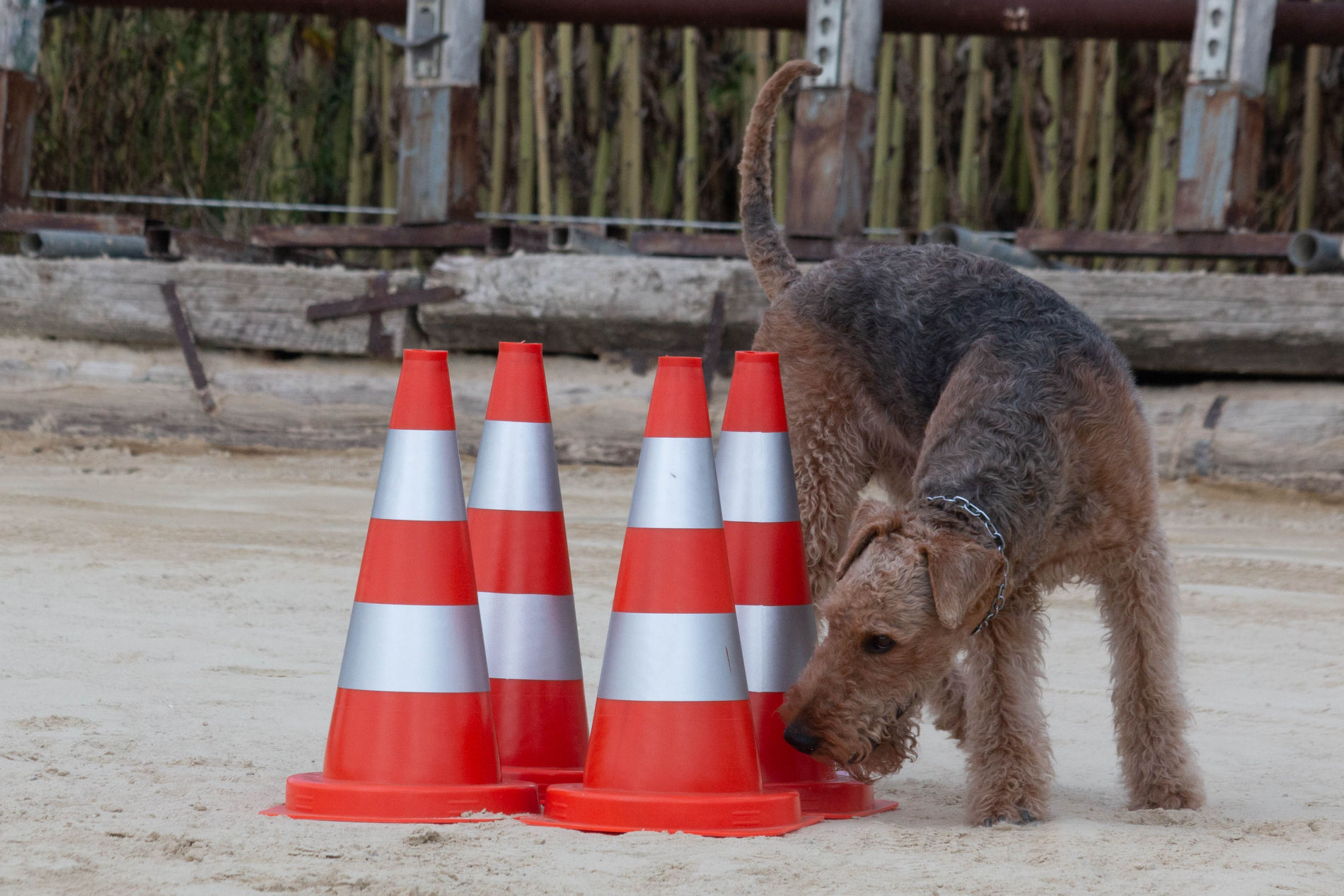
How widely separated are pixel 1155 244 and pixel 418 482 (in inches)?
195

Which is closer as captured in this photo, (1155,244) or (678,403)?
(678,403)

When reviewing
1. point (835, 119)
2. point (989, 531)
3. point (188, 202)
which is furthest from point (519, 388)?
point (188, 202)

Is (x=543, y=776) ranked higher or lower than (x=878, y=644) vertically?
lower

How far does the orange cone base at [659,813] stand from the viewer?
2500 millimetres

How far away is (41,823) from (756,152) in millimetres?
2571

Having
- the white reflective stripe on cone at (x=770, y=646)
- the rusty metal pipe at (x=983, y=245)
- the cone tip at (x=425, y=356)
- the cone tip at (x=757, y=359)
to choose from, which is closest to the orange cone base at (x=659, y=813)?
the white reflective stripe on cone at (x=770, y=646)

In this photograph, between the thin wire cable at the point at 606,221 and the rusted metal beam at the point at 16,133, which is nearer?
the rusted metal beam at the point at 16,133

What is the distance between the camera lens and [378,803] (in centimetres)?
252

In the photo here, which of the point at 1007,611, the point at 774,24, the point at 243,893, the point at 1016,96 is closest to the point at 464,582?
the point at 243,893

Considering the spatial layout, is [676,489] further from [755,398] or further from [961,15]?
[961,15]

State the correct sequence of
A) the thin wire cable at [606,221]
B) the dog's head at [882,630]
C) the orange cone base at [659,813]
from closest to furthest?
the orange cone base at [659,813] → the dog's head at [882,630] → the thin wire cable at [606,221]

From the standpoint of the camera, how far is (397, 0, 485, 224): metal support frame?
6914mm

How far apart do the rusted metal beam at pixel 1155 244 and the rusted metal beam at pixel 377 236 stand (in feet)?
8.87

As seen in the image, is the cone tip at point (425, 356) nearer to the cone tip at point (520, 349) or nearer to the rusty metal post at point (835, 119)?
the cone tip at point (520, 349)
